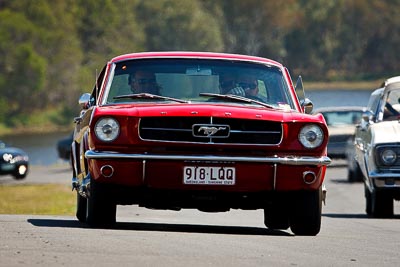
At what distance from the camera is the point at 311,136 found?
37.2 feet

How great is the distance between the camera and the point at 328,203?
71.6 ft

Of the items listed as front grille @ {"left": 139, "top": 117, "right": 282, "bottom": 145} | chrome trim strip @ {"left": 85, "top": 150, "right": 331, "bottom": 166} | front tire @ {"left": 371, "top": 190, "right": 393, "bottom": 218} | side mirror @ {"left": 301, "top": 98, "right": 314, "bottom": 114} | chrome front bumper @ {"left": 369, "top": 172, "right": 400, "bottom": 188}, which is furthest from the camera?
front tire @ {"left": 371, "top": 190, "right": 393, "bottom": 218}

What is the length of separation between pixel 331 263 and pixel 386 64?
399 feet

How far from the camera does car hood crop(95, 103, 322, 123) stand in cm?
1123

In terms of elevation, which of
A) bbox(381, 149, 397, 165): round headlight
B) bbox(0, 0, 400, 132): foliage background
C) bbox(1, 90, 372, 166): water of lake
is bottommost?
bbox(1, 90, 372, 166): water of lake

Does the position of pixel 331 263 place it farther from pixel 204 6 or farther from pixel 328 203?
pixel 204 6

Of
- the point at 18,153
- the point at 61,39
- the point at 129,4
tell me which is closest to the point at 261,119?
the point at 18,153

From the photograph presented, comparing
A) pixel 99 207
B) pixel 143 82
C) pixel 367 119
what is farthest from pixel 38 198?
pixel 99 207

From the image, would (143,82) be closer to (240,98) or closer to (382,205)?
(240,98)

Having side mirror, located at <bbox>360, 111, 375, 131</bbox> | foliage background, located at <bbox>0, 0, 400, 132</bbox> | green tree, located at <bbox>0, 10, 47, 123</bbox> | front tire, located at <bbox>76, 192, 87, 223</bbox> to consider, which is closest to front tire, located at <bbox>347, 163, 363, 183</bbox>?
side mirror, located at <bbox>360, 111, 375, 131</bbox>

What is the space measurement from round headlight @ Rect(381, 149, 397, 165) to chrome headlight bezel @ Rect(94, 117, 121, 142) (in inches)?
216

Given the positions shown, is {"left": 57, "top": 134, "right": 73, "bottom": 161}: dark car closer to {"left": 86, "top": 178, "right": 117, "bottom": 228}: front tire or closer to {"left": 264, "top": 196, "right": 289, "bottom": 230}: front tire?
{"left": 264, "top": 196, "right": 289, "bottom": 230}: front tire

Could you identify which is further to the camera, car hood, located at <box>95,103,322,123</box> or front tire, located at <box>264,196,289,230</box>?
front tire, located at <box>264,196,289,230</box>

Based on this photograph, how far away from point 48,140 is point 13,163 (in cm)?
4094
